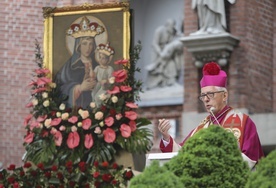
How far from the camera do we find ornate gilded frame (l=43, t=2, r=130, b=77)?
1282cm

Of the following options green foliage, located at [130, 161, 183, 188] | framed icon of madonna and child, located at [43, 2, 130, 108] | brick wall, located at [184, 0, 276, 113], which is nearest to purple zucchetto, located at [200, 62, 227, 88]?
framed icon of madonna and child, located at [43, 2, 130, 108]

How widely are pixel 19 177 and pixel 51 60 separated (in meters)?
1.48

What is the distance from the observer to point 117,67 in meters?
12.7

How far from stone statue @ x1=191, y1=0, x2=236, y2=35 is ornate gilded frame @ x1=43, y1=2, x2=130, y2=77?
4.56m

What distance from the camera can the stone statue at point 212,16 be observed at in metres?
17.5

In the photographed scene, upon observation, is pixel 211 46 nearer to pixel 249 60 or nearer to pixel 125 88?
pixel 249 60

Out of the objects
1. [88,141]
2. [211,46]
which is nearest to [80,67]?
[88,141]

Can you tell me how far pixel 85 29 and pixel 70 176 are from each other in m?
1.82

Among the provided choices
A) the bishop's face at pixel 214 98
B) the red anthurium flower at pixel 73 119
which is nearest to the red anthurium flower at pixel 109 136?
the red anthurium flower at pixel 73 119

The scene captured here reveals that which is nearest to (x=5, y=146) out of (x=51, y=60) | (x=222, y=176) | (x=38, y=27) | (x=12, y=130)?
(x=12, y=130)

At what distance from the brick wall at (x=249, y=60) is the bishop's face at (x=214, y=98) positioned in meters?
7.14

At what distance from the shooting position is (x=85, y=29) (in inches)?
516

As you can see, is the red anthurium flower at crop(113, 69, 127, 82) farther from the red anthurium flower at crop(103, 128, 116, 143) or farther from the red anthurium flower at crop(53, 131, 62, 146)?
the red anthurium flower at crop(53, 131, 62, 146)

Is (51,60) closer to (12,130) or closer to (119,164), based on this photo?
(119,164)
